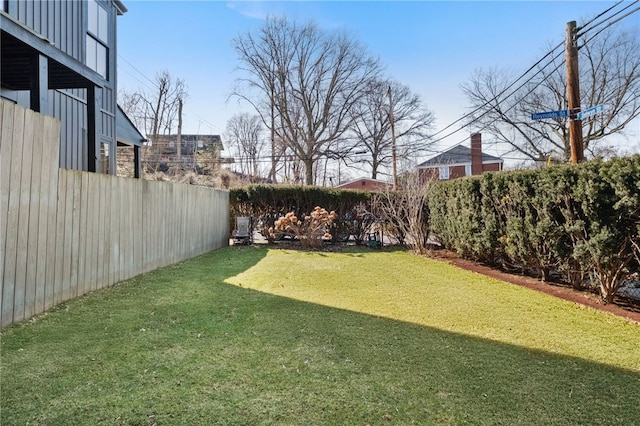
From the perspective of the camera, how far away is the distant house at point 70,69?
545 centimetres

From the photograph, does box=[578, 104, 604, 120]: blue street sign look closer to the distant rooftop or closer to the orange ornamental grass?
the orange ornamental grass

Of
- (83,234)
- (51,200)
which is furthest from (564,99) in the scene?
(51,200)

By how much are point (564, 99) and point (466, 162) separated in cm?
851

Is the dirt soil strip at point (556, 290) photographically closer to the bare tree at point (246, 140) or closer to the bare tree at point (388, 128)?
the bare tree at point (388, 128)

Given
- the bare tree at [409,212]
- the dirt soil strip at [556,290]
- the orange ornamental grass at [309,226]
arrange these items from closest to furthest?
the dirt soil strip at [556,290] < the bare tree at [409,212] < the orange ornamental grass at [309,226]

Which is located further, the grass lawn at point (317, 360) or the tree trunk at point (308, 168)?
the tree trunk at point (308, 168)

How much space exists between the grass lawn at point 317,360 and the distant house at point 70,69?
368 centimetres

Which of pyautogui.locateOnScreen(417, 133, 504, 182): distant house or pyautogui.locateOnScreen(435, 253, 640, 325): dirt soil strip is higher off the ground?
pyautogui.locateOnScreen(417, 133, 504, 182): distant house

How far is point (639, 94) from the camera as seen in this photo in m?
20.5

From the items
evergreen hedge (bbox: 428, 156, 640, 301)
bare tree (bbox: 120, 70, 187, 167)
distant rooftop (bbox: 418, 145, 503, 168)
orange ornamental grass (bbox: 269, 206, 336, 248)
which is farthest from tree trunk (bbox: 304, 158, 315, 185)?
evergreen hedge (bbox: 428, 156, 640, 301)

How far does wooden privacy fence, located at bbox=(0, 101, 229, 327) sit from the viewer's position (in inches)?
137

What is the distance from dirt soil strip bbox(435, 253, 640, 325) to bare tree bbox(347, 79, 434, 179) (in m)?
20.3

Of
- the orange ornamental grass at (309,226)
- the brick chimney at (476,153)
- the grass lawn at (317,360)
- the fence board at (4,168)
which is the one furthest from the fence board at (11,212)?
the brick chimney at (476,153)

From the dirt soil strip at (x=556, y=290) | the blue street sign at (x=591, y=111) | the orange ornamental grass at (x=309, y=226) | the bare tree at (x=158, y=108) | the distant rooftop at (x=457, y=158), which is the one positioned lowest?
the dirt soil strip at (x=556, y=290)
